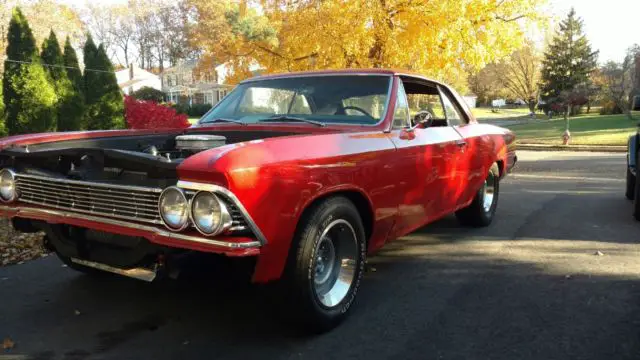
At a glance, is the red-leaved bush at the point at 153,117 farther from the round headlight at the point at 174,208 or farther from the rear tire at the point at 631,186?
the round headlight at the point at 174,208

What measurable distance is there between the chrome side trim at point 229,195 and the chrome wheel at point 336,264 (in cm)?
65

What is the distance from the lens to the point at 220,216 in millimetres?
2543

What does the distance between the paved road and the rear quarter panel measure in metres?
0.72

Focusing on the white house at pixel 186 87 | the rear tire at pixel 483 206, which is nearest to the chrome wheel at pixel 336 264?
the rear tire at pixel 483 206

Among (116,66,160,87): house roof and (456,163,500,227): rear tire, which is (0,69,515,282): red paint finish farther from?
(116,66,160,87): house roof

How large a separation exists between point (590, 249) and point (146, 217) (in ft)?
14.4

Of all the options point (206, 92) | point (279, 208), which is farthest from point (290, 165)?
point (206, 92)

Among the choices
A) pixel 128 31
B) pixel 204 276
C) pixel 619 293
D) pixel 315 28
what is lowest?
pixel 619 293

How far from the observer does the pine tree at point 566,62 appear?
1882 inches

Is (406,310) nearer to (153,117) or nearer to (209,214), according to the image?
(209,214)

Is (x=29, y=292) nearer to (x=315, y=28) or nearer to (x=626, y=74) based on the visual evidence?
(x=315, y=28)

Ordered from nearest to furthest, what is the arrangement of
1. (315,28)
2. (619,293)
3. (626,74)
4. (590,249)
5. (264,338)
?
(264,338), (619,293), (590,249), (315,28), (626,74)

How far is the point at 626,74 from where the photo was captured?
3516cm

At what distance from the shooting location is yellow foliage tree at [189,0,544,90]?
1066 cm
